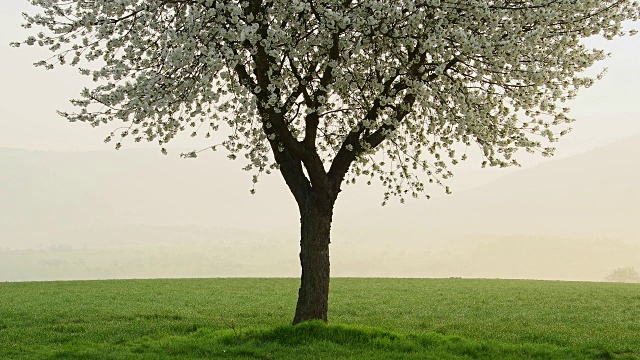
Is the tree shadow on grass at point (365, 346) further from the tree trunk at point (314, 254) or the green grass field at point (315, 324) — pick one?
the tree trunk at point (314, 254)

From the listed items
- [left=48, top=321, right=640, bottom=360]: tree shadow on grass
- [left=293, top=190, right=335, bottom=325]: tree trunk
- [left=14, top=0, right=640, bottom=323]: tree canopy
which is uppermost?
[left=14, top=0, right=640, bottom=323]: tree canopy

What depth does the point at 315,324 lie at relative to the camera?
18188 millimetres

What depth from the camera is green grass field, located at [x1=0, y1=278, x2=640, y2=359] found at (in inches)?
704

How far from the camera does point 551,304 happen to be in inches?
1319

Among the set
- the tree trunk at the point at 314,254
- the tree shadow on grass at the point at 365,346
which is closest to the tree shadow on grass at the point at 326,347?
the tree shadow on grass at the point at 365,346

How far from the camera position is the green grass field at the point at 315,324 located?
704 inches

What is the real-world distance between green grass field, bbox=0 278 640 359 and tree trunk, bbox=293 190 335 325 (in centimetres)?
79

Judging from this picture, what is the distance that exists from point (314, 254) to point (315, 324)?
2.08m

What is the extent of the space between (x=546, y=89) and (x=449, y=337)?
8.54 metres

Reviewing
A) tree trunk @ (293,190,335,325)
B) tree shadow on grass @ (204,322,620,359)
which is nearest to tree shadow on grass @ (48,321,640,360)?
tree shadow on grass @ (204,322,620,359)

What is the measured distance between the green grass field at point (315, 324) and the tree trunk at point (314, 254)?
789mm

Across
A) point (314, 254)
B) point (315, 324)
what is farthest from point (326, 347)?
point (314, 254)

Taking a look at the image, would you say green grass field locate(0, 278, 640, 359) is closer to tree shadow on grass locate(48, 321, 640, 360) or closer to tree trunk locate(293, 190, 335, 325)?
tree shadow on grass locate(48, 321, 640, 360)

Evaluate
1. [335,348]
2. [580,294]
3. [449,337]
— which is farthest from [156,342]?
[580,294]
